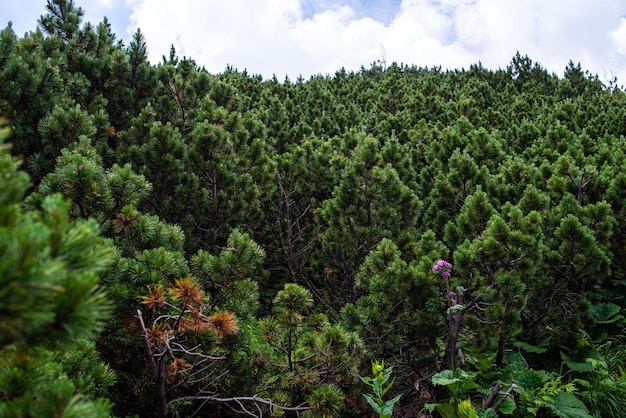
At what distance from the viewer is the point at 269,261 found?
5.72 metres

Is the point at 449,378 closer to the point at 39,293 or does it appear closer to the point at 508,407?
the point at 508,407

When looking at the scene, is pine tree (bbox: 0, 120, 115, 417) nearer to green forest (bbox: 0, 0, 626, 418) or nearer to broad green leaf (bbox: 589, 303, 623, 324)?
green forest (bbox: 0, 0, 626, 418)

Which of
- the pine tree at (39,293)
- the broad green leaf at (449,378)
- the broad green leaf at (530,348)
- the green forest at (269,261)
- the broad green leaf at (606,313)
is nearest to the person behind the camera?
the pine tree at (39,293)

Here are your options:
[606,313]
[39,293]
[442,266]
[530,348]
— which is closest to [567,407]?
[530,348]

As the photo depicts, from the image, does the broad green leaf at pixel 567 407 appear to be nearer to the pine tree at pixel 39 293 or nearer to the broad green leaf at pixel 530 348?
the broad green leaf at pixel 530 348

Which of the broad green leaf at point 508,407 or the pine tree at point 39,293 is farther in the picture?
the broad green leaf at point 508,407

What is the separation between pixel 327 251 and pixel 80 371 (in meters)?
3.30

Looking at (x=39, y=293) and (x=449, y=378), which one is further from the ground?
(x=39, y=293)

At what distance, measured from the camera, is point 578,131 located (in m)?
8.16

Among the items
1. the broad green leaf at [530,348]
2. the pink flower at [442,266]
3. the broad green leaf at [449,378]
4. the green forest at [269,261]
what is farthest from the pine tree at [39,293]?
the broad green leaf at [530,348]

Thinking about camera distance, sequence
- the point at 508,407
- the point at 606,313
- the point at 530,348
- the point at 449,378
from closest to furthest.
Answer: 1. the point at 449,378
2. the point at 508,407
3. the point at 530,348
4. the point at 606,313

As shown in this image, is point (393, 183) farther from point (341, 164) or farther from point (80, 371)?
point (80, 371)

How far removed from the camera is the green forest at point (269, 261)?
2.02 metres

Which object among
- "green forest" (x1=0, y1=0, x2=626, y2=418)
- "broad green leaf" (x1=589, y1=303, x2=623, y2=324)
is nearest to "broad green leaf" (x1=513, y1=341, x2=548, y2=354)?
"green forest" (x1=0, y1=0, x2=626, y2=418)
